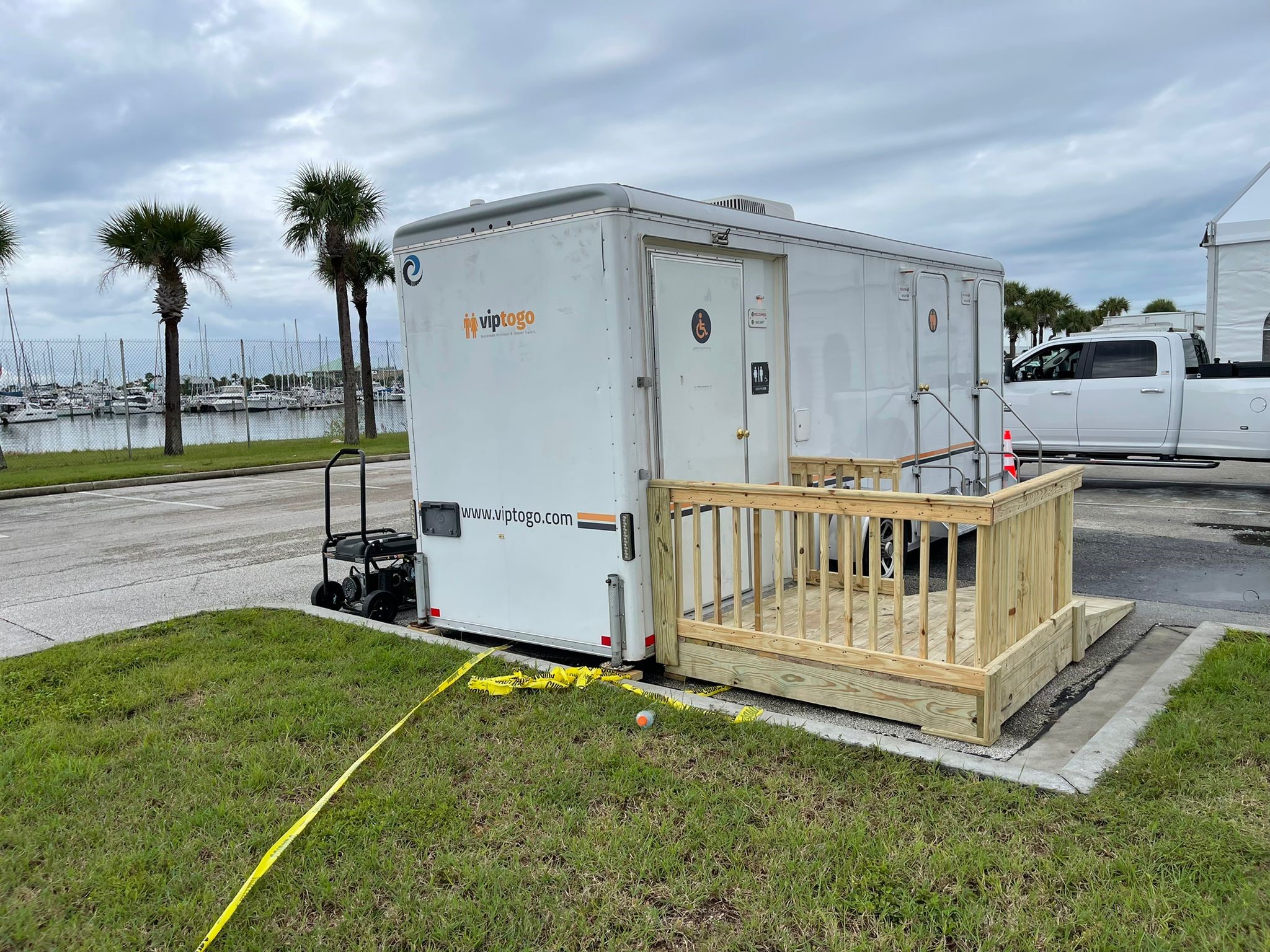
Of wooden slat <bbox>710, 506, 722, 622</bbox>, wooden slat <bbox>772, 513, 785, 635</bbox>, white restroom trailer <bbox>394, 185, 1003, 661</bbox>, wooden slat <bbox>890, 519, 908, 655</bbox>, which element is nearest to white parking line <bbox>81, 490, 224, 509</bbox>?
white restroom trailer <bbox>394, 185, 1003, 661</bbox>

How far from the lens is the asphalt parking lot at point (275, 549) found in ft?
24.3

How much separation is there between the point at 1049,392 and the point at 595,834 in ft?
40.8

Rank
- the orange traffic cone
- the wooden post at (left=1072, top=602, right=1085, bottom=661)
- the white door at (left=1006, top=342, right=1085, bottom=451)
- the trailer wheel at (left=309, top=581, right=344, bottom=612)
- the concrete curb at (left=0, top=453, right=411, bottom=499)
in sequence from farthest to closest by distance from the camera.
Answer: the concrete curb at (left=0, top=453, right=411, bottom=499), the white door at (left=1006, top=342, right=1085, bottom=451), the orange traffic cone, the trailer wheel at (left=309, top=581, right=344, bottom=612), the wooden post at (left=1072, top=602, right=1085, bottom=661)

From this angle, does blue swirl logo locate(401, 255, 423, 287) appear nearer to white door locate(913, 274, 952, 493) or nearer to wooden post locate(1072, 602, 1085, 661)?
white door locate(913, 274, 952, 493)

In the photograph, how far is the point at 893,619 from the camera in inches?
225

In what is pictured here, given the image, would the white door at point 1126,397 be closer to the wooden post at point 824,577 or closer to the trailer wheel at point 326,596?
the wooden post at point 824,577

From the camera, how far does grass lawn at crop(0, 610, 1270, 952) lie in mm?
2979

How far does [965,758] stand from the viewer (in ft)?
13.4

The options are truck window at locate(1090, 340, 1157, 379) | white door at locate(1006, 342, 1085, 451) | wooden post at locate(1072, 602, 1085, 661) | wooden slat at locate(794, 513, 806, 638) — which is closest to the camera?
wooden slat at locate(794, 513, 806, 638)

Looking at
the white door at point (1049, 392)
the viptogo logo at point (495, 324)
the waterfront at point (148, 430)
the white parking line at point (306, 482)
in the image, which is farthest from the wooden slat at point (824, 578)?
the waterfront at point (148, 430)

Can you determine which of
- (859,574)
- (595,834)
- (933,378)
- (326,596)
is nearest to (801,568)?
(859,574)

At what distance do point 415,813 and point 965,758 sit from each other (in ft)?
7.54

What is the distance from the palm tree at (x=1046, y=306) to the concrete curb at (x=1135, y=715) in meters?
61.8

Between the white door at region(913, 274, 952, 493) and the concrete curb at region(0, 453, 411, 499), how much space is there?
32.7 ft
